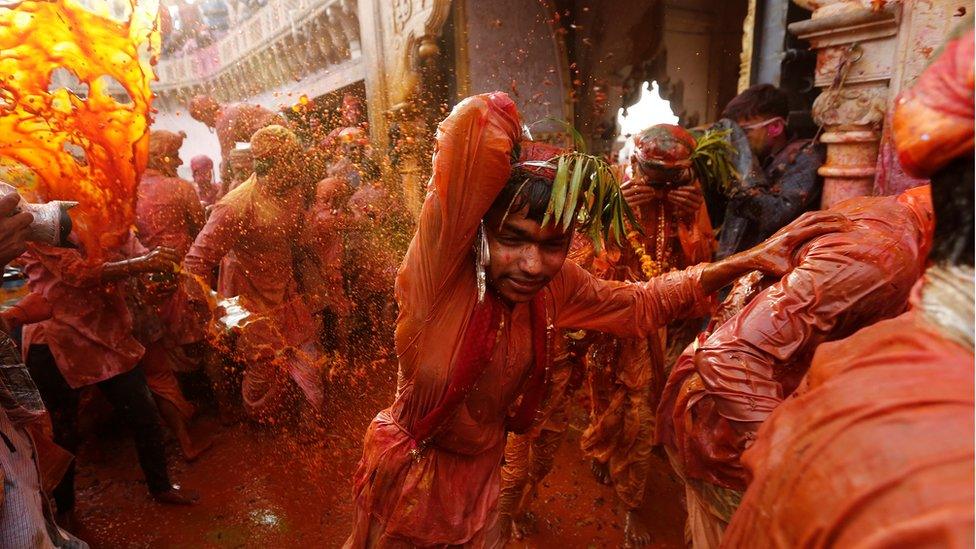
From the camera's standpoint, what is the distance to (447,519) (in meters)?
Result: 2.10

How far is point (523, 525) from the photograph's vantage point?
3.97m

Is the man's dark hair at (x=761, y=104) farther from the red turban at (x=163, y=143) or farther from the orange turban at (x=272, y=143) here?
the red turban at (x=163, y=143)

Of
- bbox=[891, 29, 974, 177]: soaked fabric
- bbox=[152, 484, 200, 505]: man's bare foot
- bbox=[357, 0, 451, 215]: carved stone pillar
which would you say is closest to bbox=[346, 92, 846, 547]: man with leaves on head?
bbox=[891, 29, 974, 177]: soaked fabric

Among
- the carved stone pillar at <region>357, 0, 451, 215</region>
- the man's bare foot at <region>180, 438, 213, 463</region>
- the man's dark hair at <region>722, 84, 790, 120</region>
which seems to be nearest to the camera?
the man's dark hair at <region>722, 84, 790, 120</region>

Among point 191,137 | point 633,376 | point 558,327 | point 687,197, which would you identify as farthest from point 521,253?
point 191,137

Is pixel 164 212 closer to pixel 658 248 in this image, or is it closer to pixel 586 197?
pixel 658 248

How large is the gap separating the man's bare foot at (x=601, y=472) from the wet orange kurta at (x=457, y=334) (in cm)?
257

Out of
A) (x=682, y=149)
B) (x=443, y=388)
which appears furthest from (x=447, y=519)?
(x=682, y=149)

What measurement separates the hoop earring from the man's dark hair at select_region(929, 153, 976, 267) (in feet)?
4.31

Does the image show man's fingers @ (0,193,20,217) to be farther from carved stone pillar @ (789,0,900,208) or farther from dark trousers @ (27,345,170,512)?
carved stone pillar @ (789,0,900,208)

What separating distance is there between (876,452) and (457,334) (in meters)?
1.39

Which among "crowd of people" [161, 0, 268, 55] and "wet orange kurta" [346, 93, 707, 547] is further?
"crowd of people" [161, 0, 268, 55]

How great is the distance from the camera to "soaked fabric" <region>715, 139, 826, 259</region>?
4191mm

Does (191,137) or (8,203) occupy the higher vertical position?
(191,137)
